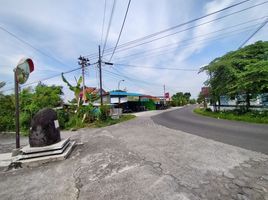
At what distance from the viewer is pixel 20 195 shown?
11.6 ft

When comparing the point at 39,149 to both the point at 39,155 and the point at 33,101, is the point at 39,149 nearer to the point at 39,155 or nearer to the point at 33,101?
the point at 39,155

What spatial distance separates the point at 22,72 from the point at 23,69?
0.11 meters

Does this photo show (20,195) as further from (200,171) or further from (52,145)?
(200,171)

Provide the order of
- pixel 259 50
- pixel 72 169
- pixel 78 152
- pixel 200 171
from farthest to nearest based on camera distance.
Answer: pixel 259 50, pixel 78 152, pixel 72 169, pixel 200 171

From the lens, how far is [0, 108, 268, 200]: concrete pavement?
323 centimetres

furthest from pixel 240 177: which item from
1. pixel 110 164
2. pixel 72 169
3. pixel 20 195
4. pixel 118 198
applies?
pixel 20 195

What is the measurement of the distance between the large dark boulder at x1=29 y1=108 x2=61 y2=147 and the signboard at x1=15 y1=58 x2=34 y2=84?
57.4 inches

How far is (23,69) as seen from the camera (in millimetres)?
6344

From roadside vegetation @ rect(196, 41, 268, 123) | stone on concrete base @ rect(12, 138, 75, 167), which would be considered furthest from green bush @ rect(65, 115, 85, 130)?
roadside vegetation @ rect(196, 41, 268, 123)

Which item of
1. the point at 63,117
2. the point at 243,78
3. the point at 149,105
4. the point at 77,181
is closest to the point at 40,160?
the point at 77,181

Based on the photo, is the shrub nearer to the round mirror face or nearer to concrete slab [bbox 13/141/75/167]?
Result: the round mirror face

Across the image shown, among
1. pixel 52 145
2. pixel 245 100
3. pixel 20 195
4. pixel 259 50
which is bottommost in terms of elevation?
pixel 20 195

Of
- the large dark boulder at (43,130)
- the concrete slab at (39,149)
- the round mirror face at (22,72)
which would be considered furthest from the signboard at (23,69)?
the concrete slab at (39,149)

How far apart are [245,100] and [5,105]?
22.1 metres
